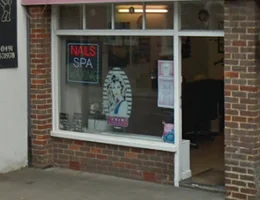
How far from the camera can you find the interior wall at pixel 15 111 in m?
9.06

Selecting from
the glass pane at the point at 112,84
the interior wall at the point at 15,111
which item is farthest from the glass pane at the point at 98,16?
the interior wall at the point at 15,111

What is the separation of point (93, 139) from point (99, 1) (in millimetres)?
2041

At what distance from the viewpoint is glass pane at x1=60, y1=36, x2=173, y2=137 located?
28.1 ft

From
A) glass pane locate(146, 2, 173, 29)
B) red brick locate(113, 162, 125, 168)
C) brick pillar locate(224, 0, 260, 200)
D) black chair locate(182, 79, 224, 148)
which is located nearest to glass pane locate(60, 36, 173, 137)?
glass pane locate(146, 2, 173, 29)

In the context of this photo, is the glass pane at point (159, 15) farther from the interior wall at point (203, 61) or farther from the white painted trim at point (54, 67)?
the interior wall at point (203, 61)

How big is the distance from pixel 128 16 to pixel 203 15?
1196mm

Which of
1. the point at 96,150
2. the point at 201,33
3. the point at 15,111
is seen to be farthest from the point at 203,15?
the point at 15,111

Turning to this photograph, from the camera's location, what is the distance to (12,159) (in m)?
9.27

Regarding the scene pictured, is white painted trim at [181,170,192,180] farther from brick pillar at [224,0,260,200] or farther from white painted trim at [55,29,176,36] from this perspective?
white painted trim at [55,29,176,36]

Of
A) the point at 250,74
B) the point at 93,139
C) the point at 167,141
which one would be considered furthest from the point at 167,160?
the point at 250,74

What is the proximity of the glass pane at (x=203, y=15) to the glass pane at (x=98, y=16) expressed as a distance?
1275mm

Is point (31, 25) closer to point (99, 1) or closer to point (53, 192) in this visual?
point (99, 1)

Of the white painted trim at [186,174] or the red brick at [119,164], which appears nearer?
the white painted trim at [186,174]

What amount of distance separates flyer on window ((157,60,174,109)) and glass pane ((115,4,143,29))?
650mm
